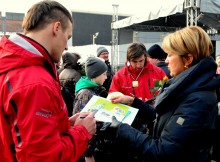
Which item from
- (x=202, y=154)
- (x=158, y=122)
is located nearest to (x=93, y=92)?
(x=158, y=122)

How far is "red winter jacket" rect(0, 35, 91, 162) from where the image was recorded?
4.04ft

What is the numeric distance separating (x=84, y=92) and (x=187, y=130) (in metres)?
1.63

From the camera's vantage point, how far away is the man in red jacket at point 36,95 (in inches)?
48.6

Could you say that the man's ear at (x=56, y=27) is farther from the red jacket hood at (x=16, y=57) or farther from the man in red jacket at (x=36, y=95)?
the red jacket hood at (x=16, y=57)

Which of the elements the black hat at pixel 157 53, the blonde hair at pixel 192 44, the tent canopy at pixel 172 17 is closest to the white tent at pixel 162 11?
the tent canopy at pixel 172 17

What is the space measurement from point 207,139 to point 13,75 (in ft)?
3.89

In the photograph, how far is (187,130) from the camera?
1.61 m

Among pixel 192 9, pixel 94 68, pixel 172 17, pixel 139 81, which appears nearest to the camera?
pixel 94 68

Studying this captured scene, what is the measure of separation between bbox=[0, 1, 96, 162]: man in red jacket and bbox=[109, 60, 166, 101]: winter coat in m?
2.24

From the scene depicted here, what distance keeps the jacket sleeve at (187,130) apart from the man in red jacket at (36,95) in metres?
0.48

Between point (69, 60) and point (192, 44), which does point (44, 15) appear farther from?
point (69, 60)

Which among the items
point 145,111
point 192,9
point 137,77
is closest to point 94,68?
point 137,77

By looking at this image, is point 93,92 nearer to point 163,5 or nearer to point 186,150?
point 186,150

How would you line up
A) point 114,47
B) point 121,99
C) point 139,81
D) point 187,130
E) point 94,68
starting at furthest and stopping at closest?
point 114,47 → point 139,81 → point 94,68 → point 121,99 → point 187,130
